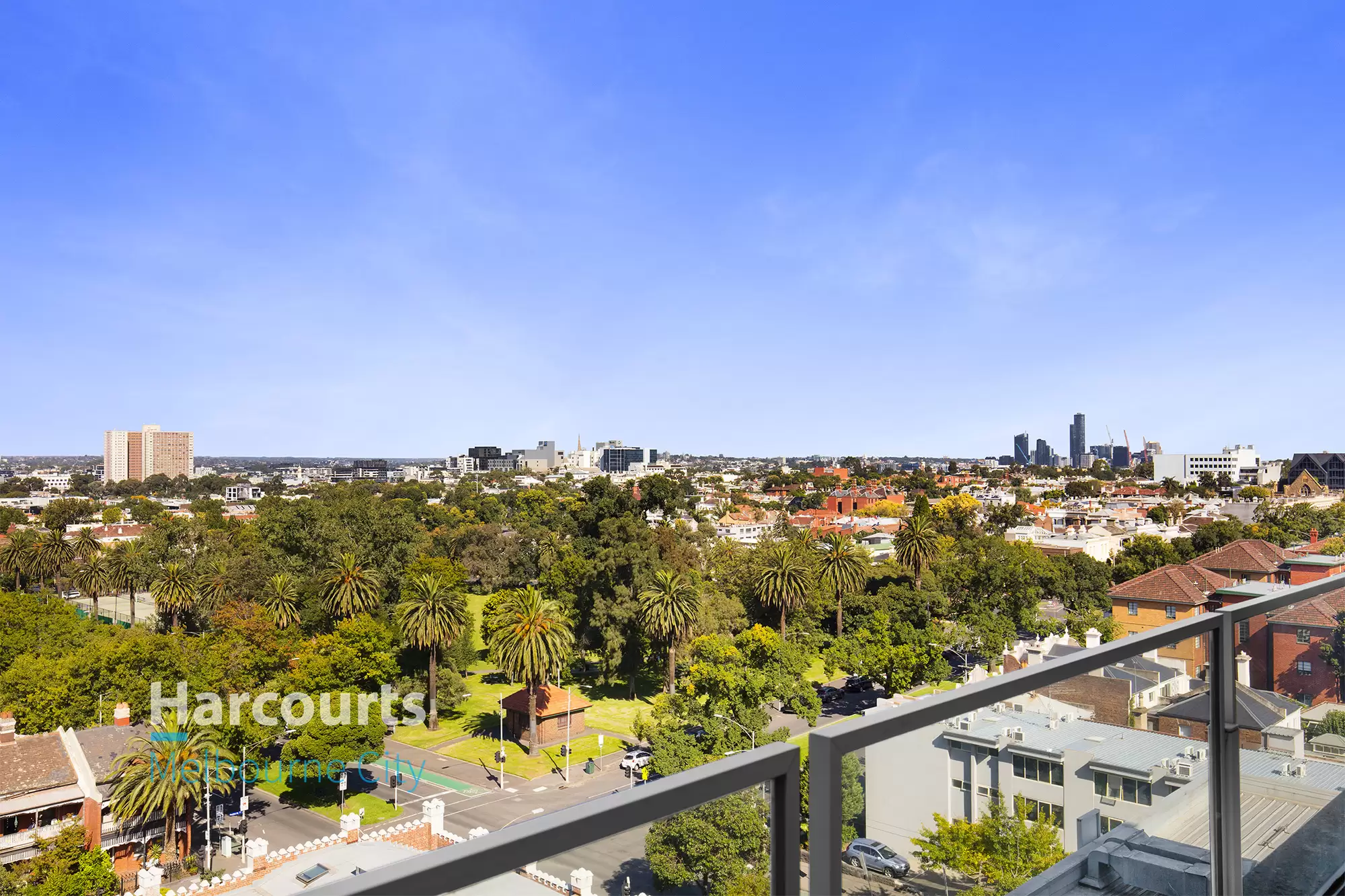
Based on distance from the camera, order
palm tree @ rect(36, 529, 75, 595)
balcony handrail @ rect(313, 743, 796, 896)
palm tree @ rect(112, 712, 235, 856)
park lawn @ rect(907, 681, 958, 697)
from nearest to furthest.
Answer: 1. balcony handrail @ rect(313, 743, 796, 896)
2. palm tree @ rect(112, 712, 235, 856)
3. park lawn @ rect(907, 681, 958, 697)
4. palm tree @ rect(36, 529, 75, 595)

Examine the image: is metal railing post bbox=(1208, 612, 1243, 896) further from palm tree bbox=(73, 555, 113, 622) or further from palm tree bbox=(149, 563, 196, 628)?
palm tree bbox=(73, 555, 113, 622)

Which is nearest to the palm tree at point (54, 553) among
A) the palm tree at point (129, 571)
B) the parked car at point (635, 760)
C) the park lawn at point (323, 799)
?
the palm tree at point (129, 571)

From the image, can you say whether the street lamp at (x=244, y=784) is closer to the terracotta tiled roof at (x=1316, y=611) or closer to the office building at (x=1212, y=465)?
the terracotta tiled roof at (x=1316, y=611)

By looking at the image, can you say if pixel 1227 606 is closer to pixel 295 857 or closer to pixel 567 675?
pixel 295 857

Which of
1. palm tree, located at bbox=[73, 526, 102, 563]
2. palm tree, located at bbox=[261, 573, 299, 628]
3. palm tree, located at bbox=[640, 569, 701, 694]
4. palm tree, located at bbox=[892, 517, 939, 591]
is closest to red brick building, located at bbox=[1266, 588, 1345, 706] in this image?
palm tree, located at bbox=[640, 569, 701, 694]

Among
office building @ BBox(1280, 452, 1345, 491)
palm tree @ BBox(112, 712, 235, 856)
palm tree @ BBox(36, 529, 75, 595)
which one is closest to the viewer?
palm tree @ BBox(112, 712, 235, 856)

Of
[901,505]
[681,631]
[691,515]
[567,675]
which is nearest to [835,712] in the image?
[681,631]

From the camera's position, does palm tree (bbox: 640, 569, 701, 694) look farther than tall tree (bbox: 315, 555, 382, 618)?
No
